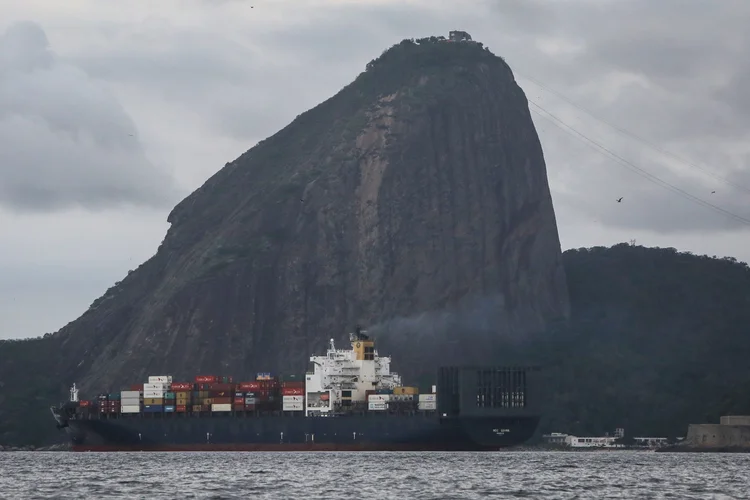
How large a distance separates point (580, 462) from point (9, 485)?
234 ft

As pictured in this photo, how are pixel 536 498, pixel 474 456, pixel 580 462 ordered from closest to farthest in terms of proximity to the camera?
pixel 536 498 → pixel 580 462 → pixel 474 456

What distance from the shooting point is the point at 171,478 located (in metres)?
134

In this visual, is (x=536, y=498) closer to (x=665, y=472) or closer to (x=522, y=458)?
(x=665, y=472)

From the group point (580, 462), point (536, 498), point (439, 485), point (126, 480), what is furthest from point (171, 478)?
point (580, 462)

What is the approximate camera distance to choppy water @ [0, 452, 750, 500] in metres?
114

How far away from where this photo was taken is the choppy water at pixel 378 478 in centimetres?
11388

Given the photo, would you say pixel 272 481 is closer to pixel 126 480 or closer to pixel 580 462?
pixel 126 480

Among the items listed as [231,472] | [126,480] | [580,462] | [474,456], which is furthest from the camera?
[474,456]

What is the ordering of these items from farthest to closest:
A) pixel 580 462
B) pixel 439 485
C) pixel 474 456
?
pixel 474 456, pixel 580 462, pixel 439 485

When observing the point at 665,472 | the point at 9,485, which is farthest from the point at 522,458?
the point at 9,485

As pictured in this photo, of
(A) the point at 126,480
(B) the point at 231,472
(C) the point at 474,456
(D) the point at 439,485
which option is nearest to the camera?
(D) the point at 439,485

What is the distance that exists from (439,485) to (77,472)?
4343 cm

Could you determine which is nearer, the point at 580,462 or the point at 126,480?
the point at 126,480

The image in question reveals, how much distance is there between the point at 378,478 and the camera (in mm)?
133500
